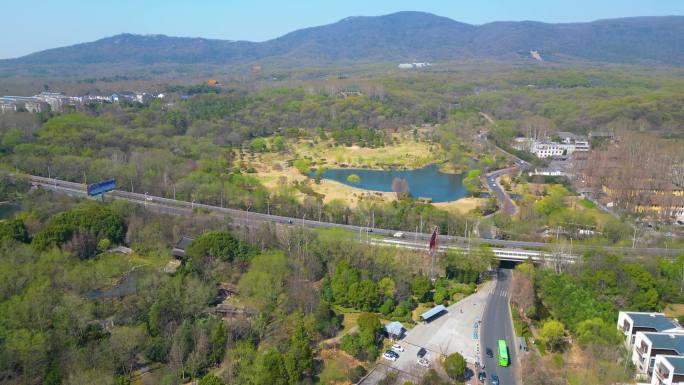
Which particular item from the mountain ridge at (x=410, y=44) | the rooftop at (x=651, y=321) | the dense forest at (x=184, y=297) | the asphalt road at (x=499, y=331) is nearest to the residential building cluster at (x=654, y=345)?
the rooftop at (x=651, y=321)

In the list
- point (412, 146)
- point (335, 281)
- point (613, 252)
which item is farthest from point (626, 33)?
point (335, 281)

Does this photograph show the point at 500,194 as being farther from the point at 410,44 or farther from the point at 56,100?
the point at 410,44

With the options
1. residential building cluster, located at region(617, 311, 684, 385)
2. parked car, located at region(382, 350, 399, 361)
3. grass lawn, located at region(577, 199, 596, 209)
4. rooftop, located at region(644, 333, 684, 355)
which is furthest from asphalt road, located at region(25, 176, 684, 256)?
parked car, located at region(382, 350, 399, 361)

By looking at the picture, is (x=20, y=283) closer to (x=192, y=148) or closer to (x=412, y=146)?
(x=192, y=148)

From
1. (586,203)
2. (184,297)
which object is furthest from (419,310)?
(586,203)

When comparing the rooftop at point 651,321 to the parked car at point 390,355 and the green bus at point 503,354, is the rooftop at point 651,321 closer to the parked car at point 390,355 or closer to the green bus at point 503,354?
the green bus at point 503,354
